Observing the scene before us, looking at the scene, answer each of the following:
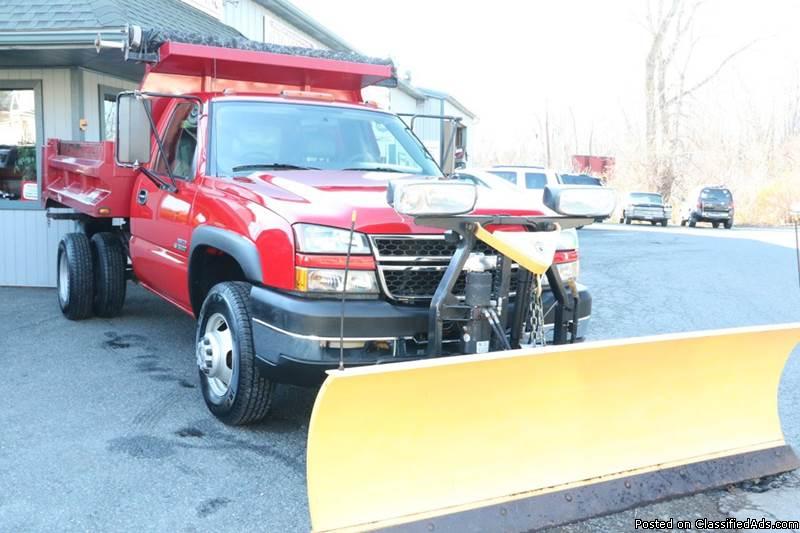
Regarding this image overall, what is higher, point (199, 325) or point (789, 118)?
point (789, 118)

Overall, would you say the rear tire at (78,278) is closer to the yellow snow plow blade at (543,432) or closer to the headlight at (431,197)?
the headlight at (431,197)

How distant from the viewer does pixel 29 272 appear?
997 cm

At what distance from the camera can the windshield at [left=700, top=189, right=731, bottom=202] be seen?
3023cm

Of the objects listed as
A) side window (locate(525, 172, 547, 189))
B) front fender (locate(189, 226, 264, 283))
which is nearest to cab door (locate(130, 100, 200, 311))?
front fender (locate(189, 226, 264, 283))

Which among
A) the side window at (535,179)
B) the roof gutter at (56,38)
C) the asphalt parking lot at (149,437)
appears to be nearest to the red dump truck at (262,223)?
the asphalt parking lot at (149,437)

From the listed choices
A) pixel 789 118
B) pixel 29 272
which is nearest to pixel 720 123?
pixel 789 118

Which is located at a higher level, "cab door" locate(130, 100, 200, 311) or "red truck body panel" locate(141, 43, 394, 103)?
"red truck body panel" locate(141, 43, 394, 103)

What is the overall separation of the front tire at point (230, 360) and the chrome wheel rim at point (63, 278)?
3678 millimetres

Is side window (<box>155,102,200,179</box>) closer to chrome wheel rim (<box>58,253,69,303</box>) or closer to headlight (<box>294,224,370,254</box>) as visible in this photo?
headlight (<box>294,224,370,254</box>)

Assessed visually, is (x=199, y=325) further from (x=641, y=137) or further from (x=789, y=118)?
(x=789, y=118)

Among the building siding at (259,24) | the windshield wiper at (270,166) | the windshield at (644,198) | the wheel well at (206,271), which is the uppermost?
the building siding at (259,24)

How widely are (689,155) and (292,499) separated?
139 feet

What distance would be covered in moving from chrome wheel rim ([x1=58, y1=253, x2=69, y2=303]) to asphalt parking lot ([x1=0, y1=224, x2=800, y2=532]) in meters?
0.30

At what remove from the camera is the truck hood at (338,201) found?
429 centimetres
